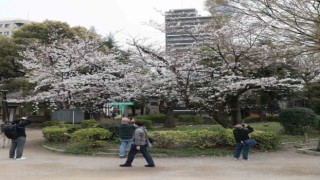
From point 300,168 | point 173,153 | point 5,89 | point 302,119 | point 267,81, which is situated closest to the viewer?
point 300,168

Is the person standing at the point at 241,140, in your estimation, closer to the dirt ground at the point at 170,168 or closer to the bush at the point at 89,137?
the dirt ground at the point at 170,168

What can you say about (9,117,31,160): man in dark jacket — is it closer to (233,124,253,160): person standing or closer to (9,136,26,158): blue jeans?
(9,136,26,158): blue jeans

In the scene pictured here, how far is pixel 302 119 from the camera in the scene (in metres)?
18.1

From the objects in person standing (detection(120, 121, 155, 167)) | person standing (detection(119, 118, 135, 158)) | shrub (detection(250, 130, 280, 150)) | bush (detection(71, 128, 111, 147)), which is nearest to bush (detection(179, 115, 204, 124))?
shrub (detection(250, 130, 280, 150))

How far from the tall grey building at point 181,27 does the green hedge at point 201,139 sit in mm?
5251

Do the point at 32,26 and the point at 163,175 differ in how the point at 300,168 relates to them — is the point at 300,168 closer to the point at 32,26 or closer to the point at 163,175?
the point at 163,175

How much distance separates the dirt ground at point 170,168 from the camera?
30.8 feet

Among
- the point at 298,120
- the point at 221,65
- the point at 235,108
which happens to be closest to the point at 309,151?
the point at 235,108

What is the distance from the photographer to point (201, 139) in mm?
13992

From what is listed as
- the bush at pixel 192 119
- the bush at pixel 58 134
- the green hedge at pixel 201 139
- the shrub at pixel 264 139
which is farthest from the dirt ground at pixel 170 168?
the bush at pixel 192 119

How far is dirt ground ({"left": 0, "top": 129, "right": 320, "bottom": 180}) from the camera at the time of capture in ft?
30.8

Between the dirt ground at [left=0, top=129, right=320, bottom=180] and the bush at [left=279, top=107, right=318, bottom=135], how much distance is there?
4569 millimetres

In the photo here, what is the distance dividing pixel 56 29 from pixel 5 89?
6717 mm

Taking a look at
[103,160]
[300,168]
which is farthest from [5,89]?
[300,168]
